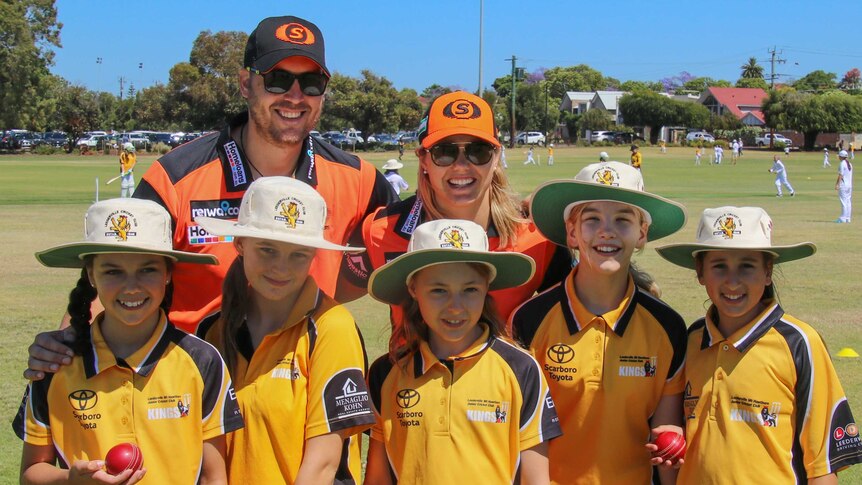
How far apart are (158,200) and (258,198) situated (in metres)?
1.01

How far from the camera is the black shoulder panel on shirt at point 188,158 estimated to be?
4.60 metres

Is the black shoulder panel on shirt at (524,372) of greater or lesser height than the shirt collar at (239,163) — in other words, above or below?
below

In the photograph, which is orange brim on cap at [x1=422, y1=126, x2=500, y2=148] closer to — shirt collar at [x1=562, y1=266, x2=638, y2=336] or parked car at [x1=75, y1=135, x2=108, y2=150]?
shirt collar at [x1=562, y1=266, x2=638, y2=336]

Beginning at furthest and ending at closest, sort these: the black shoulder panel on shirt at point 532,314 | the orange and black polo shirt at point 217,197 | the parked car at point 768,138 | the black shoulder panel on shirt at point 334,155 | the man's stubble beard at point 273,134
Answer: the parked car at point 768,138
the black shoulder panel on shirt at point 334,155
the man's stubble beard at point 273,134
the orange and black polo shirt at point 217,197
the black shoulder panel on shirt at point 532,314

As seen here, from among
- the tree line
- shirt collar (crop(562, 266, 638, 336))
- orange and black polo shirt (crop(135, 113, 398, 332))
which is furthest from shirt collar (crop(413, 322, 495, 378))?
the tree line

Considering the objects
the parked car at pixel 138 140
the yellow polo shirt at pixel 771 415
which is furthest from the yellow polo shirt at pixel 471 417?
the parked car at pixel 138 140

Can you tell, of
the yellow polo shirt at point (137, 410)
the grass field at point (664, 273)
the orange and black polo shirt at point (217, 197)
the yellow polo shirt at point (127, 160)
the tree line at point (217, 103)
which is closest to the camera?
the yellow polo shirt at point (137, 410)

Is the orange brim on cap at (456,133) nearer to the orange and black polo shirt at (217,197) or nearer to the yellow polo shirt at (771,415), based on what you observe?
the orange and black polo shirt at (217,197)

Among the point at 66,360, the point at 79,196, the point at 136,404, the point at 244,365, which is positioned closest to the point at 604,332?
the point at 244,365

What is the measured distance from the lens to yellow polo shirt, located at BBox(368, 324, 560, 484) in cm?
362

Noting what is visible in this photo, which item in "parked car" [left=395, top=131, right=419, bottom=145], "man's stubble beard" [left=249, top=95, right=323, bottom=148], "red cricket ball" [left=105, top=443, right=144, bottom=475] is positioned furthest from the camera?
"parked car" [left=395, top=131, right=419, bottom=145]

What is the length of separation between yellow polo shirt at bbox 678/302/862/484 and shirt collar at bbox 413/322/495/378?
0.91 metres

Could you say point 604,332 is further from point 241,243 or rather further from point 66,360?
point 66,360

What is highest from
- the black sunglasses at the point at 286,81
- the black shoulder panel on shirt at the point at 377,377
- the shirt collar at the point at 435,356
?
the black sunglasses at the point at 286,81
